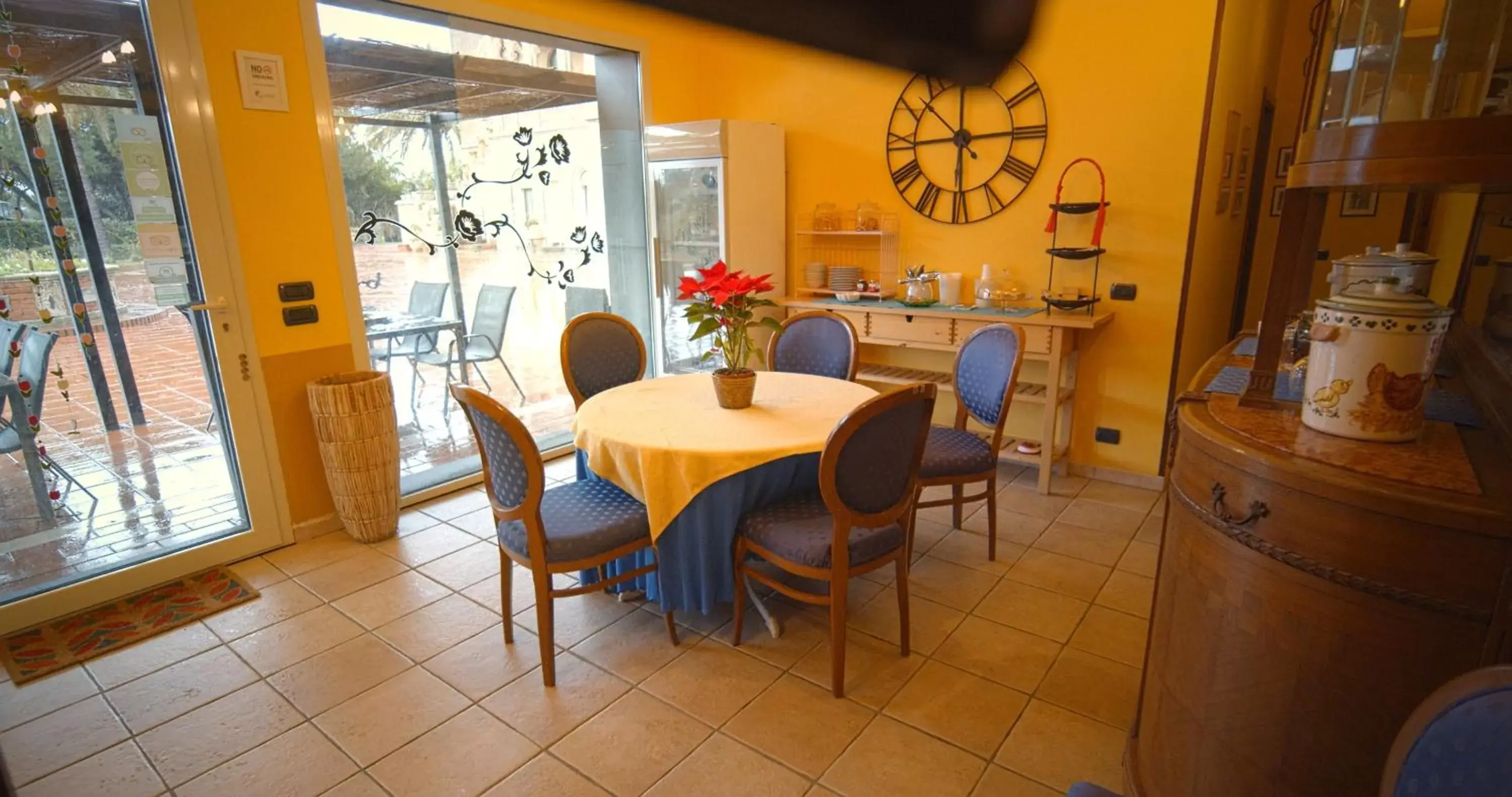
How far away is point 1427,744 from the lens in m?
0.81

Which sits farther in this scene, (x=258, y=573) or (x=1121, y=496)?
(x=1121, y=496)

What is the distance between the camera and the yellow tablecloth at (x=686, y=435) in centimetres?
A: 211

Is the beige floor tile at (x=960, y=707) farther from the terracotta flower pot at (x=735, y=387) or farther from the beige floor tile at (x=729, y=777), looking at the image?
the terracotta flower pot at (x=735, y=387)

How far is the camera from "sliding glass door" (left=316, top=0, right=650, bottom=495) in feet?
10.4

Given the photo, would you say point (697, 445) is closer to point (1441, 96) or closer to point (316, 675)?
point (316, 675)

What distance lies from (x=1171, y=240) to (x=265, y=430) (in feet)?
12.8

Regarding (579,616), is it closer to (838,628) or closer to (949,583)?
(838,628)

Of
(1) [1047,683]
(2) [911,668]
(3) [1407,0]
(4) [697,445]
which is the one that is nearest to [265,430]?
(4) [697,445]

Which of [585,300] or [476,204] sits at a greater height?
[476,204]

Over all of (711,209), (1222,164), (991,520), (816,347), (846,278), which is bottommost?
(991,520)

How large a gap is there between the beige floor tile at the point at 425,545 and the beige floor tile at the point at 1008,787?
2.19 meters

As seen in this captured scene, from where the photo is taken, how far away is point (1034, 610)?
2.49m

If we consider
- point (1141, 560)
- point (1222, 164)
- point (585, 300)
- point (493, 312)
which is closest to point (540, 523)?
point (493, 312)

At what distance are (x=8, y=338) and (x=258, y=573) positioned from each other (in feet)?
3.62
